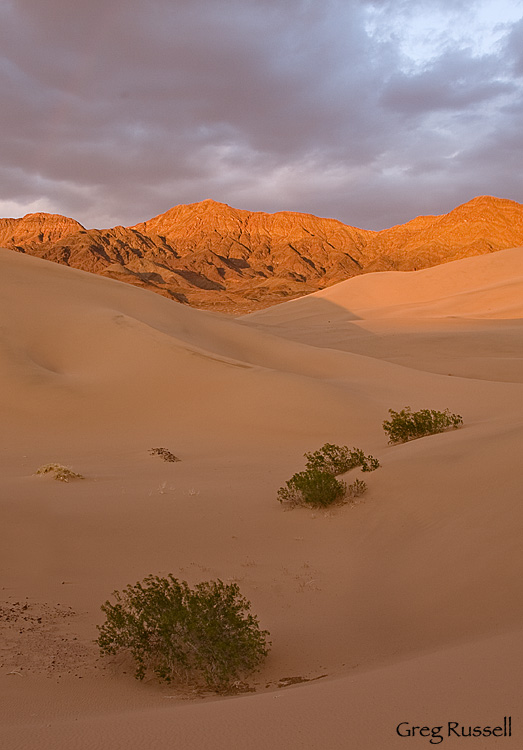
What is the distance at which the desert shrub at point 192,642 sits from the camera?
4.42 metres

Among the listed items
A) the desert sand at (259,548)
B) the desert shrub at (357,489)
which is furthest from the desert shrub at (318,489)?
the desert sand at (259,548)

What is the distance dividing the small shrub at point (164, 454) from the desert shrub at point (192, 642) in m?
7.85

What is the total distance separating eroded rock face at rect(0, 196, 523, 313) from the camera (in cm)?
11012

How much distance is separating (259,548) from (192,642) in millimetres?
2779

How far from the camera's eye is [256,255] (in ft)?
554

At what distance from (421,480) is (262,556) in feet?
8.12

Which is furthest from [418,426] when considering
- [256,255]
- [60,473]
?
[256,255]

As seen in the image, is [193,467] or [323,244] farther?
[323,244]

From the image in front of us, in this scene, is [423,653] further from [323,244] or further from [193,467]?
[323,244]

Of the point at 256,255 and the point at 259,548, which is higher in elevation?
the point at 256,255

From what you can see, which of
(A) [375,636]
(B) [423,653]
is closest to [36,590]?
(A) [375,636]

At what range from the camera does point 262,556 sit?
7047 millimetres
